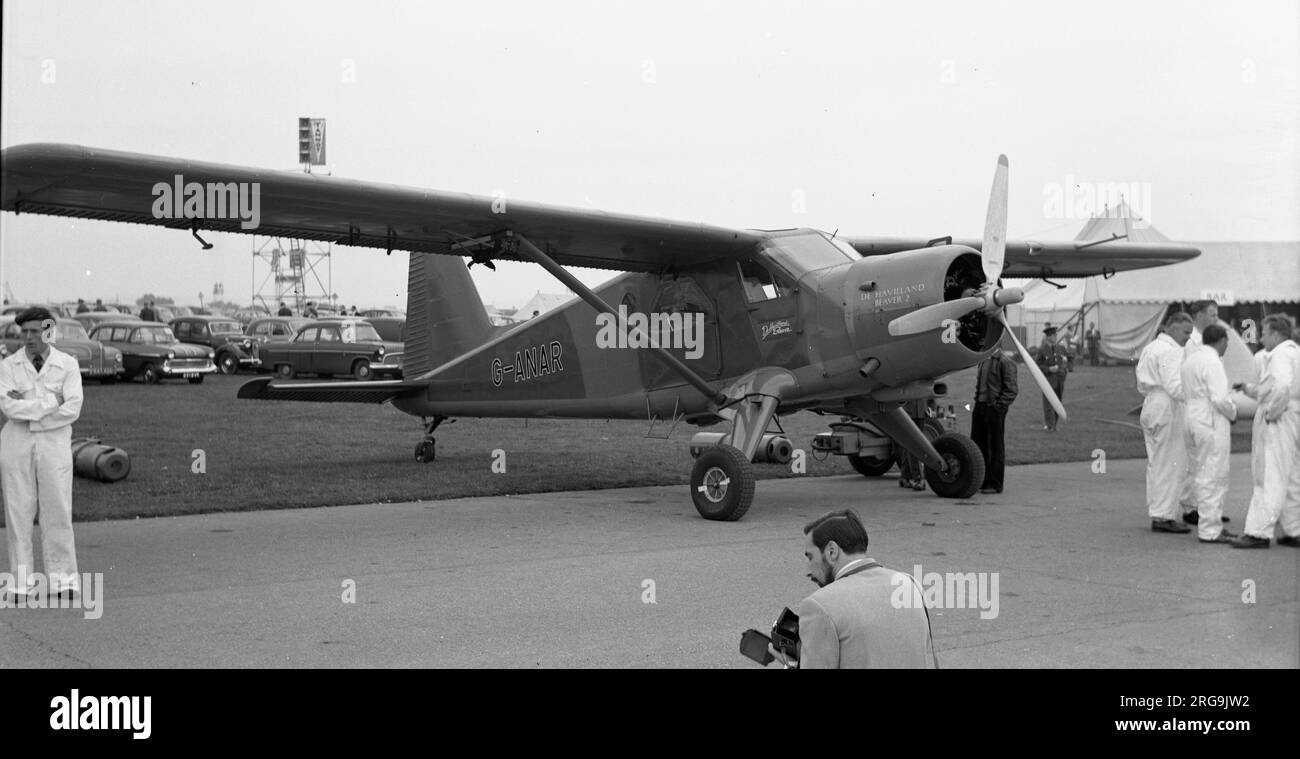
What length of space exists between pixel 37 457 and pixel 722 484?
634 cm

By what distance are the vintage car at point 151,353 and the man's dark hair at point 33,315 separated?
97.0ft

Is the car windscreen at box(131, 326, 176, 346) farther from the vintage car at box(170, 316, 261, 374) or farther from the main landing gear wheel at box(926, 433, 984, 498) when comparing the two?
the main landing gear wheel at box(926, 433, 984, 498)

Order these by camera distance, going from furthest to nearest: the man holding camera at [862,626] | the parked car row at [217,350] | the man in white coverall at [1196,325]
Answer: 1. the parked car row at [217,350]
2. the man in white coverall at [1196,325]
3. the man holding camera at [862,626]

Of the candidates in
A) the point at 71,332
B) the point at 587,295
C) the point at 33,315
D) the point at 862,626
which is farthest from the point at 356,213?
the point at 71,332

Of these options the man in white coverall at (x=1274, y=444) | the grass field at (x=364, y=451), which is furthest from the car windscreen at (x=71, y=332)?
the man in white coverall at (x=1274, y=444)

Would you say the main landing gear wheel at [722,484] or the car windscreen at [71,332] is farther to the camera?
the car windscreen at [71,332]

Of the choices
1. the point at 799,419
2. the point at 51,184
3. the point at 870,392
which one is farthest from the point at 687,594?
the point at 799,419

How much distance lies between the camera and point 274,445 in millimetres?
18844

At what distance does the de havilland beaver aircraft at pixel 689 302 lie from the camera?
34.8ft

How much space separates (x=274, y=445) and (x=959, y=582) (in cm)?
1325

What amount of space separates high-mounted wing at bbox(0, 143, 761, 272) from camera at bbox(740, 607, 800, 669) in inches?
280

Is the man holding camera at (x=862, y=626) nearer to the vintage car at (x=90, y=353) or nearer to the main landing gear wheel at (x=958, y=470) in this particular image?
the main landing gear wheel at (x=958, y=470)

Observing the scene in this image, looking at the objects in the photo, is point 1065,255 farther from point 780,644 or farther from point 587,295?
point 780,644
